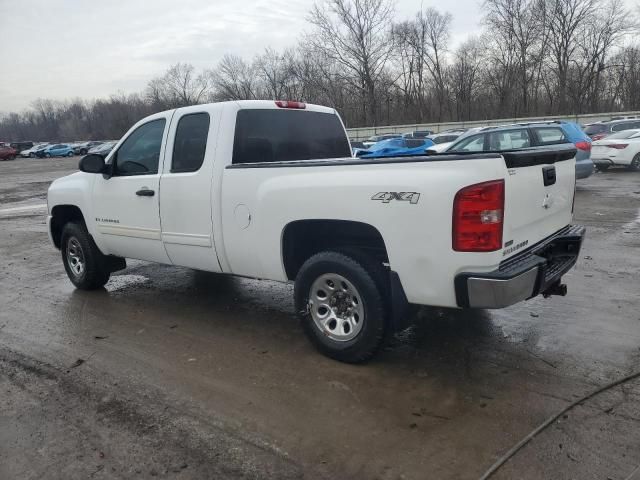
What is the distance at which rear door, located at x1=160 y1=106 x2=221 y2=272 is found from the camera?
15.2 feet

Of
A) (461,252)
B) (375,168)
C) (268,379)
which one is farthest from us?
(268,379)

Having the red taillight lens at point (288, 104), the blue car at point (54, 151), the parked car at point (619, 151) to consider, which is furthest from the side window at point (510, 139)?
the blue car at point (54, 151)

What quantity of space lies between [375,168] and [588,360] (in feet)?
7.25

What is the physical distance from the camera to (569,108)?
51.8m

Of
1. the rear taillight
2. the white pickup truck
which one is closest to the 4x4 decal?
the white pickup truck

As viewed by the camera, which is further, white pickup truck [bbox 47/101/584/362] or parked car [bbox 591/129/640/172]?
parked car [bbox 591/129/640/172]

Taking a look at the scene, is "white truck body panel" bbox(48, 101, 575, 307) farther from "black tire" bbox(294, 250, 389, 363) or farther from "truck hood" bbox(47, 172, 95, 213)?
"black tire" bbox(294, 250, 389, 363)

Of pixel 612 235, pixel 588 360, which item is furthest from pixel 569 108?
pixel 588 360

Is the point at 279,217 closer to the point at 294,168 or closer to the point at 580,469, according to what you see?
the point at 294,168

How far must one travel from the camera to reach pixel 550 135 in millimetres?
12234

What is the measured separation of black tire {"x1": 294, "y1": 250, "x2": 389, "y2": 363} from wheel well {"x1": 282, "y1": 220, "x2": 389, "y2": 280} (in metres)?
0.16

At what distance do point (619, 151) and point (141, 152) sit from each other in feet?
53.0

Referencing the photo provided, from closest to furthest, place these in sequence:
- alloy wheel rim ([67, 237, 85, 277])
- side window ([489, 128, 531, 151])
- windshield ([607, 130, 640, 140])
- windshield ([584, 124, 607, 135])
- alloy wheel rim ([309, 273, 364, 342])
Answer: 1. alloy wheel rim ([309, 273, 364, 342])
2. alloy wheel rim ([67, 237, 85, 277])
3. side window ([489, 128, 531, 151])
4. windshield ([607, 130, 640, 140])
5. windshield ([584, 124, 607, 135])

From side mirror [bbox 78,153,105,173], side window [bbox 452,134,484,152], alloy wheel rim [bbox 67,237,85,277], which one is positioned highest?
side mirror [bbox 78,153,105,173]
